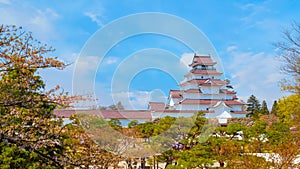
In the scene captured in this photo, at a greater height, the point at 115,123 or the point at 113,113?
the point at 113,113

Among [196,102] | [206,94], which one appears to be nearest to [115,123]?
[196,102]

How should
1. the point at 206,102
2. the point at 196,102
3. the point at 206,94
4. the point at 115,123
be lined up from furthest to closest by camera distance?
the point at 206,94
the point at 206,102
the point at 196,102
the point at 115,123

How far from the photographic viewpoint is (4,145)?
288cm

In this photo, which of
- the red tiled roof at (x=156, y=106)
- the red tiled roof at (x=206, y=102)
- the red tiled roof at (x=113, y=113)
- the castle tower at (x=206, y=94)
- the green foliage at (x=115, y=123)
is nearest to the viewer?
the red tiled roof at (x=113, y=113)

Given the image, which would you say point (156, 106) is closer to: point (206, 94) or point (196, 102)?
point (196, 102)

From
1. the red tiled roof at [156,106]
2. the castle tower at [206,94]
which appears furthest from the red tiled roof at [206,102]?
the red tiled roof at [156,106]

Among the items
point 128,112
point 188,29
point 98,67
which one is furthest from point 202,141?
point 98,67

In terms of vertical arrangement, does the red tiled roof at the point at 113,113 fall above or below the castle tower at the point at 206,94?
below

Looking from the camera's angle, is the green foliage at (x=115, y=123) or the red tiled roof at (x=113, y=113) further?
the green foliage at (x=115, y=123)

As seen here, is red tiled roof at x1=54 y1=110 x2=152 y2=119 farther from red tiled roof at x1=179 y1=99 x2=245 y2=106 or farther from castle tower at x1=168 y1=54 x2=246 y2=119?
red tiled roof at x1=179 y1=99 x2=245 y2=106

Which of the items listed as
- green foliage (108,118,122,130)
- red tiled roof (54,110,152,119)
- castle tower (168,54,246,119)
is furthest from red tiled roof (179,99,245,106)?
green foliage (108,118,122,130)

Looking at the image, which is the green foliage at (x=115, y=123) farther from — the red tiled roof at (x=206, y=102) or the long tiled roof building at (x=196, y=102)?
the red tiled roof at (x=206, y=102)

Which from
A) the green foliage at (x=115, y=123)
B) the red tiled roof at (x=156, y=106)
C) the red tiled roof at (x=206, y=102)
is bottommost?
the green foliage at (x=115, y=123)

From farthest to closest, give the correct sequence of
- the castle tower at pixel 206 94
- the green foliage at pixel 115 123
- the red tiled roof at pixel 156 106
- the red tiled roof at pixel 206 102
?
1. the red tiled roof at pixel 206 102
2. the castle tower at pixel 206 94
3. the red tiled roof at pixel 156 106
4. the green foliage at pixel 115 123
